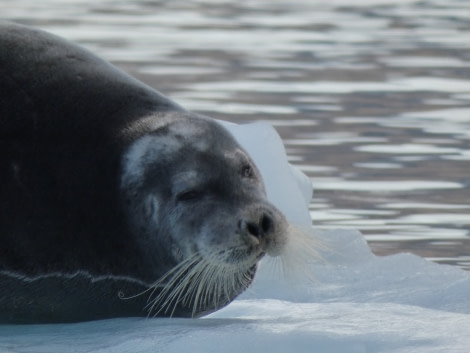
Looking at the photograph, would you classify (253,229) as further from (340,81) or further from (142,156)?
(340,81)

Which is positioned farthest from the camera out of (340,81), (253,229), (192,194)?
(340,81)

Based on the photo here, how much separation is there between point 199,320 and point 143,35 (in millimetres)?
10203

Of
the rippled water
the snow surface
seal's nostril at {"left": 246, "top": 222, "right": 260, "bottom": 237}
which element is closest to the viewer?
the snow surface

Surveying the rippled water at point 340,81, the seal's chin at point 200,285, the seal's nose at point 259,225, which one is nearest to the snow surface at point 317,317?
the seal's chin at point 200,285

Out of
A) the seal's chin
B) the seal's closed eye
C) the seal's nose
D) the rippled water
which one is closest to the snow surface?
the seal's chin

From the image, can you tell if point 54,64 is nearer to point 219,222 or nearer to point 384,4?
point 219,222

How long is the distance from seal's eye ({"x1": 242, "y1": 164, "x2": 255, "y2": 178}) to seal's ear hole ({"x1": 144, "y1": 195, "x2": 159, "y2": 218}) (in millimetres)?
281

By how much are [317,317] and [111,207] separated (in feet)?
2.34

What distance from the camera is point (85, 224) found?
185 inches

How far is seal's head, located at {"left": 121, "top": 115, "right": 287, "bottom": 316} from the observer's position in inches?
179

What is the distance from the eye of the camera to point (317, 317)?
4.72 meters

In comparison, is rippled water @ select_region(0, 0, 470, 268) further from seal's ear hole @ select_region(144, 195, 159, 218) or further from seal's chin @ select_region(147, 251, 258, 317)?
seal's ear hole @ select_region(144, 195, 159, 218)

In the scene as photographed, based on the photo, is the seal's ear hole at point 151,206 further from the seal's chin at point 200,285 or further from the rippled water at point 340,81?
the rippled water at point 340,81

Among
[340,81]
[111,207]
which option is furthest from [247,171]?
[340,81]
